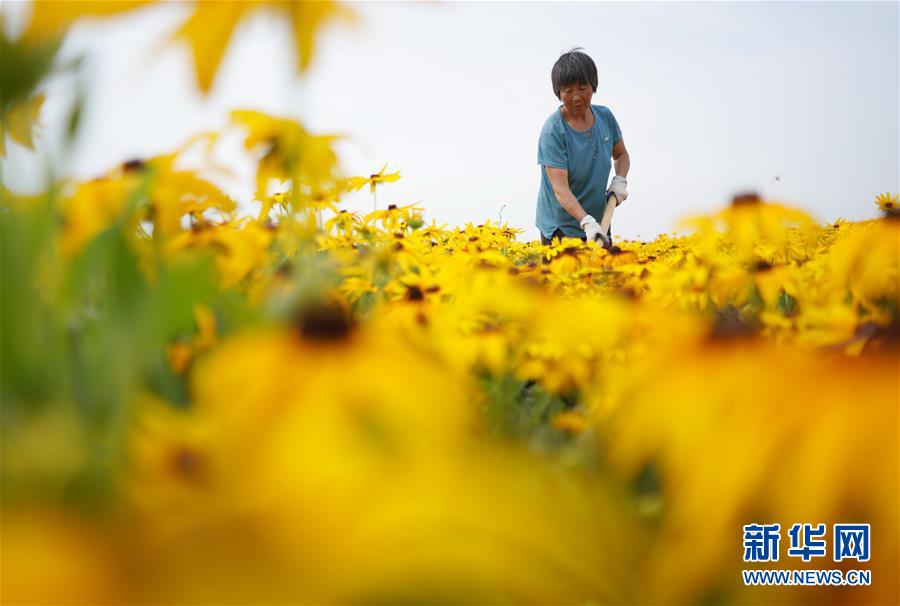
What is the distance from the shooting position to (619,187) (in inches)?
162

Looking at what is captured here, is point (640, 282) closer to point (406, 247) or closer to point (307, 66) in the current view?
point (406, 247)

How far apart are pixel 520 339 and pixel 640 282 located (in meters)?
0.53

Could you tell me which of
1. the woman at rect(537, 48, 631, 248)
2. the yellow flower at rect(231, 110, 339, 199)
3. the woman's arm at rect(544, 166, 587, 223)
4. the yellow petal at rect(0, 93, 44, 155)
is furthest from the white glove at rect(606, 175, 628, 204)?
the yellow petal at rect(0, 93, 44, 155)

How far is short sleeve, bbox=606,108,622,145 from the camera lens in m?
4.32

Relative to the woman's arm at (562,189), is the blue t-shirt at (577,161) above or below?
above

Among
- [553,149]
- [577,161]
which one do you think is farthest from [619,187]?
[553,149]

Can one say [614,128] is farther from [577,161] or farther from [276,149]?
[276,149]

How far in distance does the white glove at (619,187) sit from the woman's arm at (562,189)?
31cm

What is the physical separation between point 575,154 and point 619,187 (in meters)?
0.35

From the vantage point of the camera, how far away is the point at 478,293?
0.65m

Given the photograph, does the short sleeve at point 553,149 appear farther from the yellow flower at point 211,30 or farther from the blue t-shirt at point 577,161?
the yellow flower at point 211,30

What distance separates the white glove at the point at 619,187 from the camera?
404cm

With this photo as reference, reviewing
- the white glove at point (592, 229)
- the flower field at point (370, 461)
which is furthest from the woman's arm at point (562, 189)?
the flower field at point (370, 461)

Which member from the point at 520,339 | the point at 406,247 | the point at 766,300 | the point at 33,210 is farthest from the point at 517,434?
the point at 406,247
